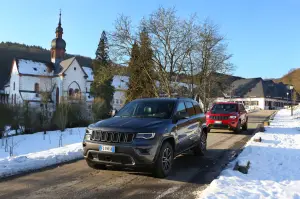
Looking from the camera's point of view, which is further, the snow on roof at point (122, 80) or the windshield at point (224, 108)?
the snow on roof at point (122, 80)

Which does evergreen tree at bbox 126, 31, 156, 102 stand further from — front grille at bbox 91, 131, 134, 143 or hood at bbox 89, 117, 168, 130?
front grille at bbox 91, 131, 134, 143

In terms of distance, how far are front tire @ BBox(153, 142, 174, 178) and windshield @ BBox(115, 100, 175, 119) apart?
0.83 metres

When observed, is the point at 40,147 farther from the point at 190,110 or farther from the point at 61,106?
the point at 190,110

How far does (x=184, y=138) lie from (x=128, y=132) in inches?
84.4

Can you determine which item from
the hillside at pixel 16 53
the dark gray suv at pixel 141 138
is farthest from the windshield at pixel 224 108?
the hillside at pixel 16 53

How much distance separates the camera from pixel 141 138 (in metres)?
6.17

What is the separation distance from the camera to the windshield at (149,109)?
744cm

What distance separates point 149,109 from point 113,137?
174cm

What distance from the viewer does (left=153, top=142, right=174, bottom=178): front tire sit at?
20.9ft

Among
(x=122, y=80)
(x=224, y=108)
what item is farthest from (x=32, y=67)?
(x=224, y=108)

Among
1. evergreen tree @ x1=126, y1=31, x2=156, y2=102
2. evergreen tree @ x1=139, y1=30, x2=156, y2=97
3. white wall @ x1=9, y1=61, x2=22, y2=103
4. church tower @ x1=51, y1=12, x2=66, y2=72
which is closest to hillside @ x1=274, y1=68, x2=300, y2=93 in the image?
church tower @ x1=51, y1=12, x2=66, y2=72

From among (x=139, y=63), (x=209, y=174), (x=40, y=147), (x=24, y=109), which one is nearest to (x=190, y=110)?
(x=209, y=174)

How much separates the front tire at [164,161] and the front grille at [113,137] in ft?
2.54

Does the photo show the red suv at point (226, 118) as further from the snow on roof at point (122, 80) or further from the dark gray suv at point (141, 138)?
the snow on roof at point (122, 80)
